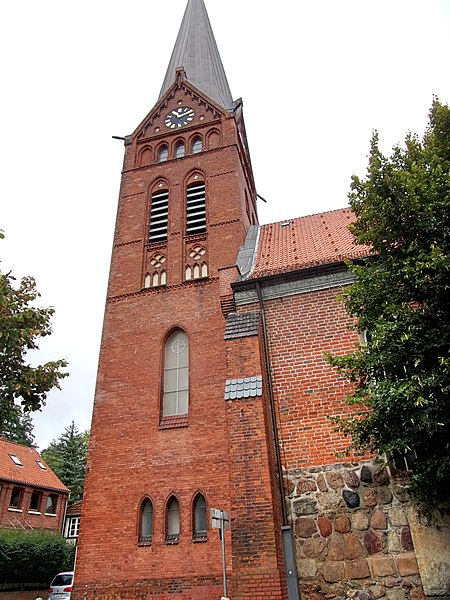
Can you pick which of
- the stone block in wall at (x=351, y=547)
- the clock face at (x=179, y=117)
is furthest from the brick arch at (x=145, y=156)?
the stone block in wall at (x=351, y=547)

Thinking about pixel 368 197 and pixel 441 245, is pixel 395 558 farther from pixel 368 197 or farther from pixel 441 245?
pixel 368 197

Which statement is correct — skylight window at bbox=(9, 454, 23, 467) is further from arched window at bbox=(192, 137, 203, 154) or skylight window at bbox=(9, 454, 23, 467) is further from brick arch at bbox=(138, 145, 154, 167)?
arched window at bbox=(192, 137, 203, 154)

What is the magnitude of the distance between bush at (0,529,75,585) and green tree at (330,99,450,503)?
19.3m


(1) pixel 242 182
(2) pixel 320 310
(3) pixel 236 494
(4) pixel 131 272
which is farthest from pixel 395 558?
(1) pixel 242 182

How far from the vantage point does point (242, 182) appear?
20.2 m

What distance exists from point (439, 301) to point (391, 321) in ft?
2.48

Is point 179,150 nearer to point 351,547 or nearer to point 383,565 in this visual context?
point 351,547

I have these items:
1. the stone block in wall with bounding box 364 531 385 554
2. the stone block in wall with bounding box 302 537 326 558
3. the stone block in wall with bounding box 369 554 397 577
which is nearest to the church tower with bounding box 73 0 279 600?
the stone block in wall with bounding box 302 537 326 558

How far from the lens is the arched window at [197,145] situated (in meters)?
20.8

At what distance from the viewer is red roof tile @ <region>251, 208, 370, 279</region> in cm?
1312

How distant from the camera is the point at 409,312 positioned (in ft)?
25.6

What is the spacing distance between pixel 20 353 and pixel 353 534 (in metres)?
7.86

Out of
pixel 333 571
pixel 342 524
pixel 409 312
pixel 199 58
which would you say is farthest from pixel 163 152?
pixel 333 571

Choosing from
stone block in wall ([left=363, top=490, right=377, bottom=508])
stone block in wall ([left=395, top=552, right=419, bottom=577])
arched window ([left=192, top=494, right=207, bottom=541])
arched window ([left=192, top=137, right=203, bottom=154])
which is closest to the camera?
stone block in wall ([left=395, top=552, right=419, bottom=577])
